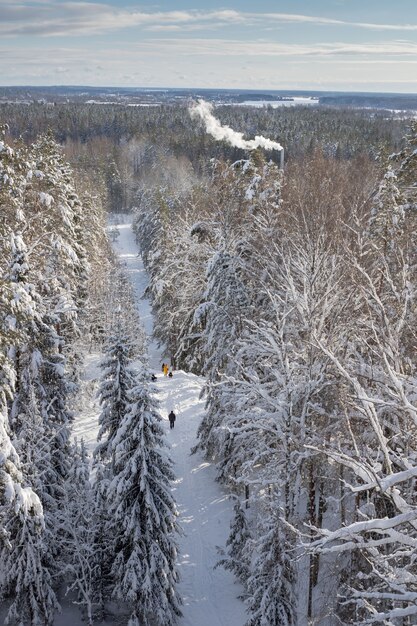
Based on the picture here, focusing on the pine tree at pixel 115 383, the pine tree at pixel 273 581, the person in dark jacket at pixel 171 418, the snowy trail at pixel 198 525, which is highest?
the pine tree at pixel 115 383

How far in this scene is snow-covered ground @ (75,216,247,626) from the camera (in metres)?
15.7

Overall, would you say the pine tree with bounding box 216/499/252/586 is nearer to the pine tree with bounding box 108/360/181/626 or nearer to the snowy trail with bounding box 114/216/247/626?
the snowy trail with bounding box 114/216/247/626

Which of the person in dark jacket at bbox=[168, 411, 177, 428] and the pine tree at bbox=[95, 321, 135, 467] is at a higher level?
the pine tree at bbox=[95, 321, 135, 467]

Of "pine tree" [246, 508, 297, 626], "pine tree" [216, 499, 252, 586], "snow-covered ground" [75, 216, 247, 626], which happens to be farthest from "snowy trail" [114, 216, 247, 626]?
"pine tree" [246, 508, 297, 626]

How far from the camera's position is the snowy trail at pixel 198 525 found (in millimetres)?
15648

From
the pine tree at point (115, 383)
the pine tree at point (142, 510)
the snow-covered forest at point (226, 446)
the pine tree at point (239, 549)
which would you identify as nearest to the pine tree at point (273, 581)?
the snow-covered forest at point (226, 446)

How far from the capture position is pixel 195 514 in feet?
64.8

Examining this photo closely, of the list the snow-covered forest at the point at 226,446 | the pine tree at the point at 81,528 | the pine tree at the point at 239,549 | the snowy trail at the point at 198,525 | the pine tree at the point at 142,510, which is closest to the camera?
the snow-covered forest at the point at 226,446

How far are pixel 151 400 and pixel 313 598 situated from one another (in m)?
7.63

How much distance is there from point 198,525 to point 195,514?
619mm

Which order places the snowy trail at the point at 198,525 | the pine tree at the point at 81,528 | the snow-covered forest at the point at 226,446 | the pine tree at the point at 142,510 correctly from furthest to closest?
the snowy trail at the point at 198,525
the pine tree at the point at 81,528
the pine tree at the point at 142,510
the snow-covered forest at the point at 226,446

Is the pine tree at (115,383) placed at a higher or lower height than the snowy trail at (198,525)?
higher

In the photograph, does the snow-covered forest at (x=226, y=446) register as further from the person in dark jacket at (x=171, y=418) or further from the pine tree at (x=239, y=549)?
the person in dark jacket at (x=171, y=418)

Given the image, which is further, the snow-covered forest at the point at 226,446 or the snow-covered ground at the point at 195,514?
the snow-covered ground at the point at 195,514
